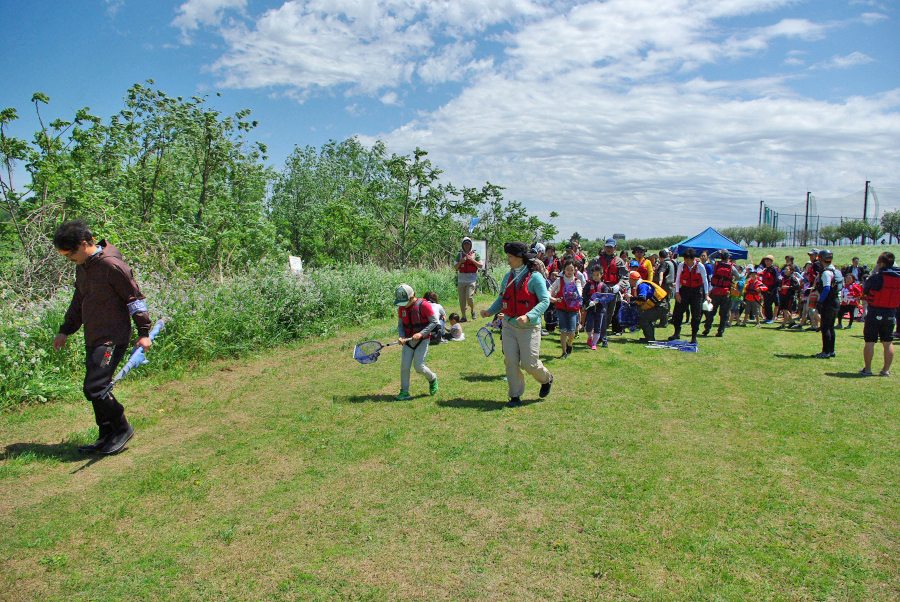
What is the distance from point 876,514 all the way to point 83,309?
6.56 m

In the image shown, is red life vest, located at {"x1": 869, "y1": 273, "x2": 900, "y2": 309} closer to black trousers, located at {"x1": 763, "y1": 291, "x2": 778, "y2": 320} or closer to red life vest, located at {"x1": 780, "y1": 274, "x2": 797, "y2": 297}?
red life vest, located at {"x1": 780, "y1": 274, "x2": 797, "y2": 297}

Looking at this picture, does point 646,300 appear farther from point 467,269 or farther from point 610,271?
point 467,269

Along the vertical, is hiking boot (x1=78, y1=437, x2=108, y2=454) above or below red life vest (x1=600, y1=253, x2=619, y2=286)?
below

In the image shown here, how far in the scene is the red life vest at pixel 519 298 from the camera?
20.5 ft

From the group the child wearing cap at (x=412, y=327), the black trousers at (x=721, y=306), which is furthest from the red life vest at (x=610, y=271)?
the child wearing cap at (x=412, y=327)

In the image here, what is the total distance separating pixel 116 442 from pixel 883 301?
972 centimetres

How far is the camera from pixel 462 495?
4.33 metres

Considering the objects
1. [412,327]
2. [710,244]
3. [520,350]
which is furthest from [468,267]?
[710,244]

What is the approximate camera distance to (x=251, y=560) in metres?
3.52

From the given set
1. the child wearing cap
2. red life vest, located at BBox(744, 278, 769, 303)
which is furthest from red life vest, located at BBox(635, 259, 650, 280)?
the child wearing cap

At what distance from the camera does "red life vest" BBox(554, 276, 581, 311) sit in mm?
9125

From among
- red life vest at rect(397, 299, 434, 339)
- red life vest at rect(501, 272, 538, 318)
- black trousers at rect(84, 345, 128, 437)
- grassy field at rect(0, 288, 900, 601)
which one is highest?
red life vest at rect(501, 272, 538, 318)

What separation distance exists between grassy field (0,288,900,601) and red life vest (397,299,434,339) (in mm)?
956

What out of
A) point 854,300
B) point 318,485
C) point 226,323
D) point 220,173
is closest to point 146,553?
point 318,485
